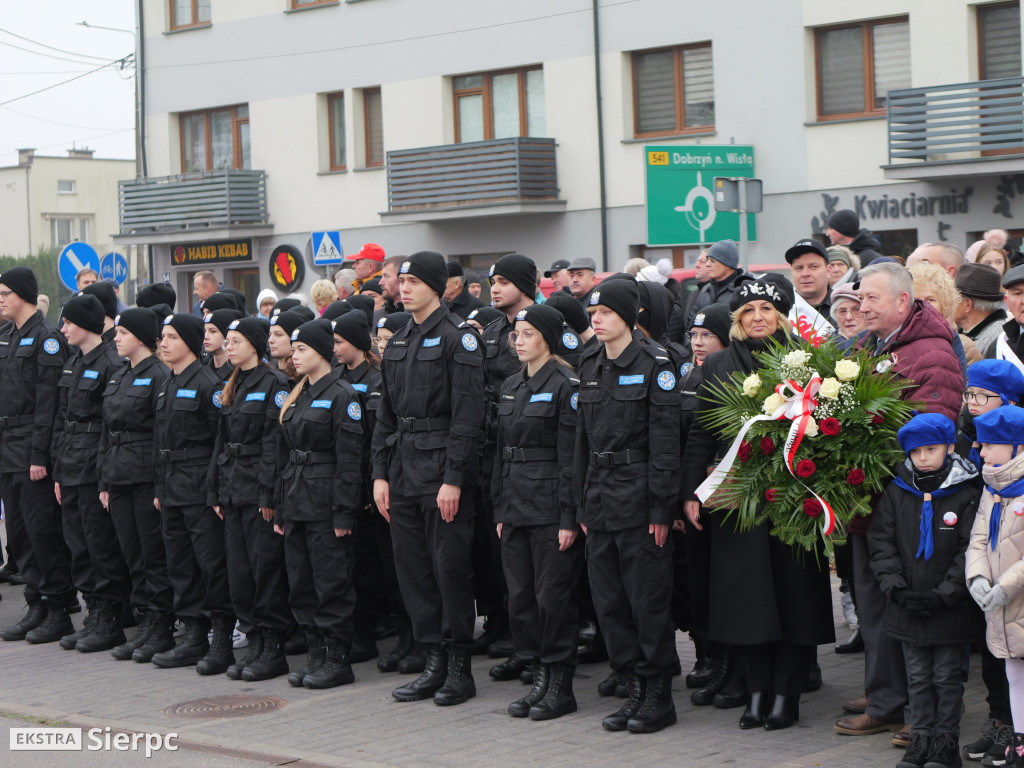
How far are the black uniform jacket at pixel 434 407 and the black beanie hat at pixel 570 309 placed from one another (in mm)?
753

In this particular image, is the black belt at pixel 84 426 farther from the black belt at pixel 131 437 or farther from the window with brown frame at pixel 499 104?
the window with brown frame at pixel 499 104

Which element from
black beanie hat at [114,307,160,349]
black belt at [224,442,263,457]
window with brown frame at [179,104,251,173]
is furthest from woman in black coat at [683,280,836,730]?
window with brown frame at [179,104,251,173]

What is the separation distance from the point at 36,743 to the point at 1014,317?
565 cm

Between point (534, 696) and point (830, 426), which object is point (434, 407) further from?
point (830, 426)

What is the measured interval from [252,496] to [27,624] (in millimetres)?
2798

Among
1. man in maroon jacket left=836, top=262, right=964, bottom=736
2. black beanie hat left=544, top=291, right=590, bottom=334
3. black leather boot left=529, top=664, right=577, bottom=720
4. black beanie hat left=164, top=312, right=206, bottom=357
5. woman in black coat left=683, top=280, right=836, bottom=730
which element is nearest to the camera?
man in maroon jacket left=836, top=262, right=964, bottom=736

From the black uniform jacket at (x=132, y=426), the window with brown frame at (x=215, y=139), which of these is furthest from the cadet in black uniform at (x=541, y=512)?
the window with brown frame at (x=215, y=139)

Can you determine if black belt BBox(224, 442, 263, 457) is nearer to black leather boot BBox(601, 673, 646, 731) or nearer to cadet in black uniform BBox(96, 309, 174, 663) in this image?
cadet in black uniform BBox(96, 309, 174, 663)

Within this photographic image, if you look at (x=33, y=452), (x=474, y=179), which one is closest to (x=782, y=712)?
(x=33, y=452)

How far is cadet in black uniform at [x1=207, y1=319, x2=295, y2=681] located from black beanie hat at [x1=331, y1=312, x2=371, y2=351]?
18.3 inches

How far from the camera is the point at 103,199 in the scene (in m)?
75.7

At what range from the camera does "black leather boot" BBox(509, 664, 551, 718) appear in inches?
293

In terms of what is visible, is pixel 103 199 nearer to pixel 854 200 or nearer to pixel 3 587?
pixel 854 200

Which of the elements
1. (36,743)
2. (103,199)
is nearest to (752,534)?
(36,743)
